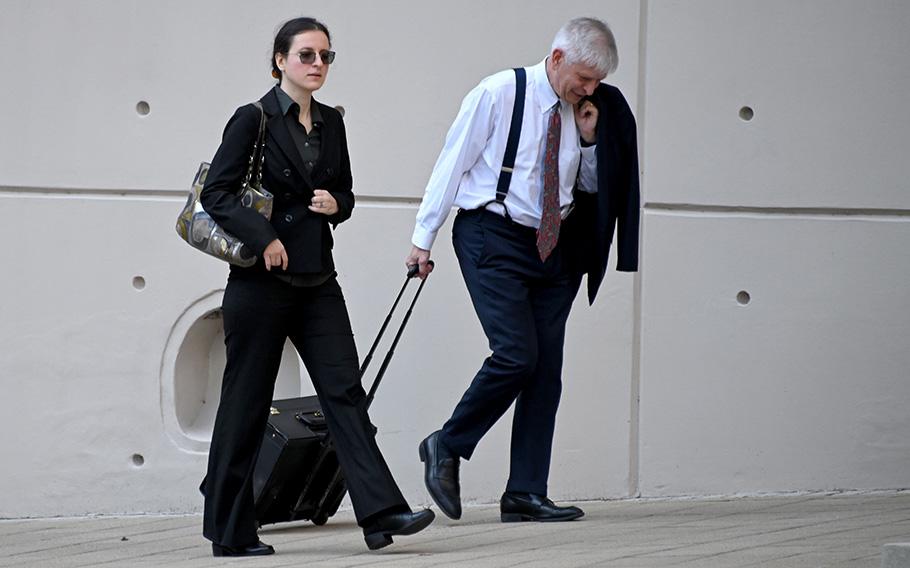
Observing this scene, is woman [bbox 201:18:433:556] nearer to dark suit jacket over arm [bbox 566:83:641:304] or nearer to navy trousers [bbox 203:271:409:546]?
navy trousers [bbox 203:271:409:546]

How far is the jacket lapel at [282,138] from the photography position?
15.8 ft

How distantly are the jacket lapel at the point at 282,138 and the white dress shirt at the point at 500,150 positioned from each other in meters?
0.76

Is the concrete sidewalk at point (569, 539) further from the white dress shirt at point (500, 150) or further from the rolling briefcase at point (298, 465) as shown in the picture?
the white dress shirt at point (500, 150)

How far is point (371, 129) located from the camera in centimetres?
645

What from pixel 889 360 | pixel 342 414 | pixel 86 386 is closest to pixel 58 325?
pixel 86 386

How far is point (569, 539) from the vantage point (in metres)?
5.06

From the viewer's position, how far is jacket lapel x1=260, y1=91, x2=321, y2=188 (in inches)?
189

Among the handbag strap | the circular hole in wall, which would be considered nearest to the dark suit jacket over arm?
the handbag strap

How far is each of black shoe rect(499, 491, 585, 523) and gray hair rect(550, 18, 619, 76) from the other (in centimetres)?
158

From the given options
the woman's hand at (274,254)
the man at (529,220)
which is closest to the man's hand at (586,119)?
the man at (529,220)

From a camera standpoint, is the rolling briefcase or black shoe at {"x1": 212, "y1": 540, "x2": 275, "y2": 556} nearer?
black shoe at {"x1": 212, "y1": 540, "x2": 275, "y2": 556}

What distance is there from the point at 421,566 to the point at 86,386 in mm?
2427

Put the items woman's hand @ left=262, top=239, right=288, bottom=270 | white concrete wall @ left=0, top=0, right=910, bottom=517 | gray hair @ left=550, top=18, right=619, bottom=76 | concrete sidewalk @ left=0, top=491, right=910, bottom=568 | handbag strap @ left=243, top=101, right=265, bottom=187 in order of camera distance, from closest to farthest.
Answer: concrete sidewalk @ left=0, top=491, right=910, bottom=568 < woman's hand @ left=262, top=239, right=288, bottom=270 < handbag strap @ left=243, top=101, right=265, bottom=187 < gray hair @ left=550, top=18, right=619, bottom=76 < white concrete wall @ left=0, top=0, right=910, bottom=517

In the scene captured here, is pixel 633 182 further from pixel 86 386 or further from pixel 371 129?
pixel 86 386
